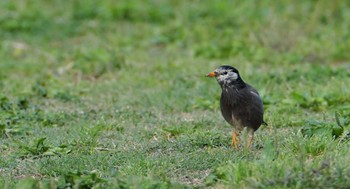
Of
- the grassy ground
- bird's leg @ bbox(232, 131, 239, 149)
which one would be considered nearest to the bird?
bird's leg @ bbox(232, 131, 239, 149)

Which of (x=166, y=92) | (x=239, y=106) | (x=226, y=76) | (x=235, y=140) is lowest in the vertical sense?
(x=166, y=92)

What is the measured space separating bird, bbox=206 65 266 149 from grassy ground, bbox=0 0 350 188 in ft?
0.62

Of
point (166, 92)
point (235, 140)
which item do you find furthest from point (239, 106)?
point (166, 92)

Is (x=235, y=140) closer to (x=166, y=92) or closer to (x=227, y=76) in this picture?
(x=227, y=76)

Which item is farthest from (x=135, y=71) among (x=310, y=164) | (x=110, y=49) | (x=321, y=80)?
(x=310, y=164)

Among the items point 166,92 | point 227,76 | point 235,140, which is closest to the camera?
point 235,140

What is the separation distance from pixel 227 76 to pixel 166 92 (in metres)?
2.63

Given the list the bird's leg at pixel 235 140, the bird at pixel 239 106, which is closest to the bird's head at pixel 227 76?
the bird at pixel 239 106

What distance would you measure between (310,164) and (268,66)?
5.96m

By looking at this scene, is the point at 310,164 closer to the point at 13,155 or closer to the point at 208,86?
the point at 13,155

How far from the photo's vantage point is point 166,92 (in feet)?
32.7

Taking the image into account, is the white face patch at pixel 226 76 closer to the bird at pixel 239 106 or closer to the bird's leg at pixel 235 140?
the bird at pixel 239 106

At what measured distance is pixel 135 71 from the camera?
1137 cm

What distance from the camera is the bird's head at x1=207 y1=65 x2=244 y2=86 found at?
7.35m
